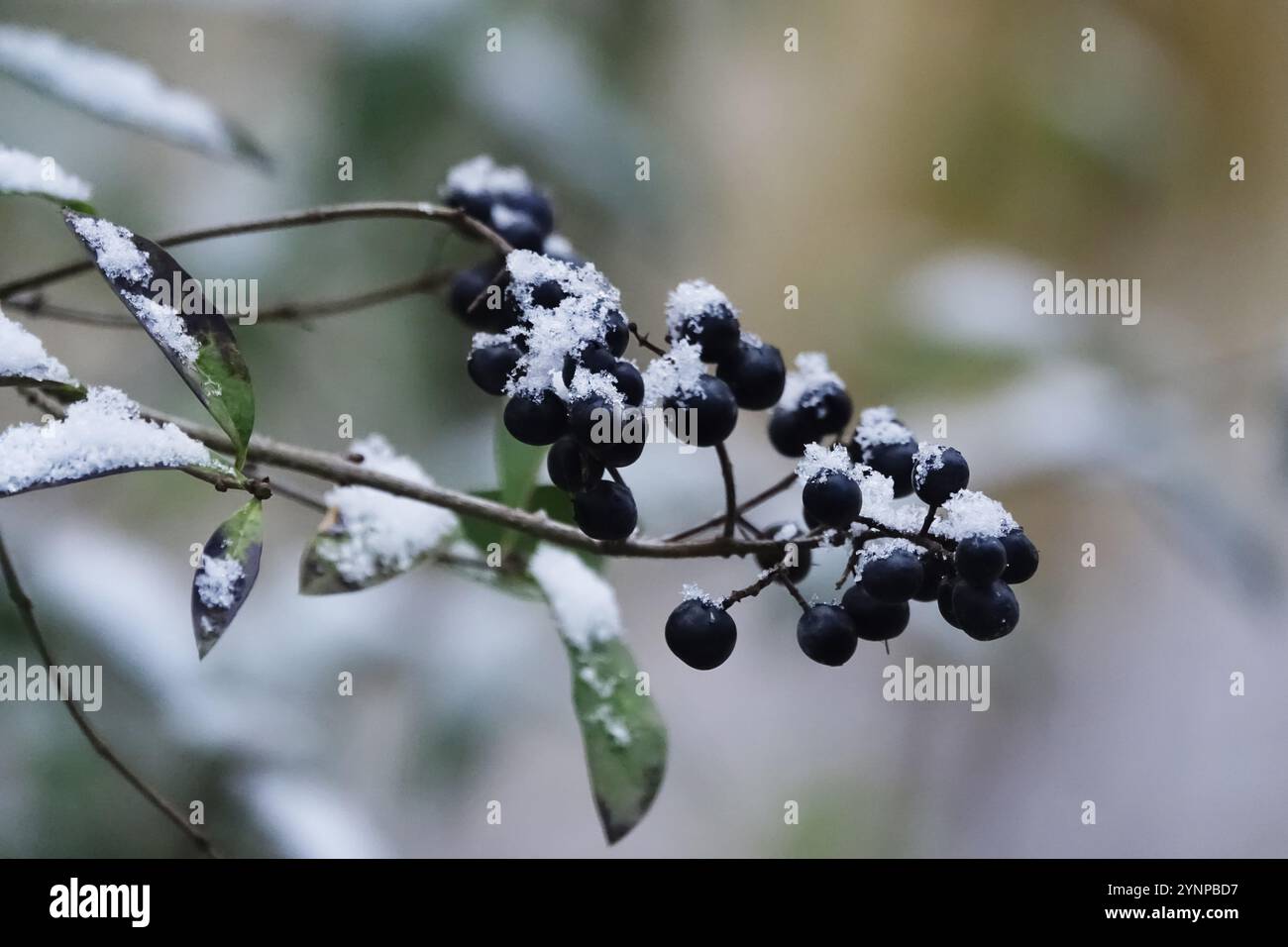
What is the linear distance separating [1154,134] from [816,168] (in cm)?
95

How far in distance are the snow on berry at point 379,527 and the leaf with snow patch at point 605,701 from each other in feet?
0.23

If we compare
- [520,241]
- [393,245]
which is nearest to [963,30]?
[393,245]

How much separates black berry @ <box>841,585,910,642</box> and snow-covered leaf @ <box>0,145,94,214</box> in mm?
344

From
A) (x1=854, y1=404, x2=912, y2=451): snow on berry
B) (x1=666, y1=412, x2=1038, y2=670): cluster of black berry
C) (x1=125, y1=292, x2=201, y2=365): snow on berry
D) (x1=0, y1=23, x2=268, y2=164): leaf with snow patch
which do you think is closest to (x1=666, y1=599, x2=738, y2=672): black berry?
(x1=666, y1=412, x2=1038, y2=670): cluster of black berry

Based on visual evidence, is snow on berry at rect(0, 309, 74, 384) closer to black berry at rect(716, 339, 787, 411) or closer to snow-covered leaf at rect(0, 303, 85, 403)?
snow-covered leaf at rect(0, 303, 85, 403)

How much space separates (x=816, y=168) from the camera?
262 centimetres

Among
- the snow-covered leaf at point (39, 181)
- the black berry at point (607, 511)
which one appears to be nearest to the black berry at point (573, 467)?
the black berry at point (607, 511)

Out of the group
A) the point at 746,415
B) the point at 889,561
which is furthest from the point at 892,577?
the point at 746,415

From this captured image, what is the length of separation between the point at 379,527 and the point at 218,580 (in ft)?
0.43

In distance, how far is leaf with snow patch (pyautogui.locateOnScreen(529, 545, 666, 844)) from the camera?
0.52 m
